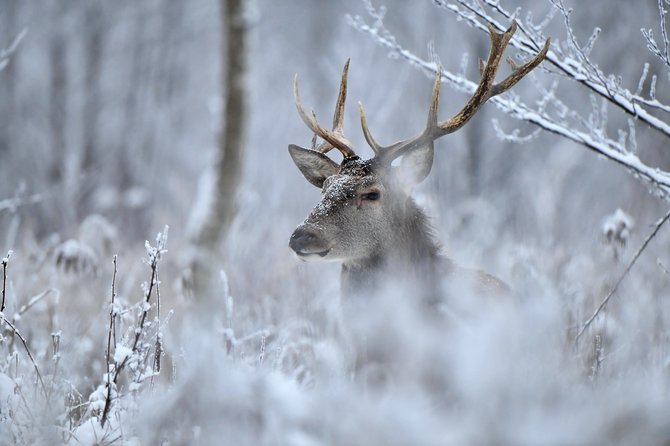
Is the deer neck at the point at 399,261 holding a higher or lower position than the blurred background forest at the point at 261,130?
lower

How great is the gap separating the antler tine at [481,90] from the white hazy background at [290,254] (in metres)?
1.06

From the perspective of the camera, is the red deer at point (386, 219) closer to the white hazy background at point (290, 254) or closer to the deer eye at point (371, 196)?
the deer eye at point (371, 196)

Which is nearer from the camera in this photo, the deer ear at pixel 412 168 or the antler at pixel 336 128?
the deer ear at pixel 412 168

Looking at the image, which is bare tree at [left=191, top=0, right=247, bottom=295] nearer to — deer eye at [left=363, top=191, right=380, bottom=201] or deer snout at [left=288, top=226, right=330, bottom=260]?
deer snout at [left=288, top=226, right=330, bottom=260]

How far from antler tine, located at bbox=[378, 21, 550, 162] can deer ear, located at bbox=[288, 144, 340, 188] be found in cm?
38

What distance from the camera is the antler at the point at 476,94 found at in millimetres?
3846

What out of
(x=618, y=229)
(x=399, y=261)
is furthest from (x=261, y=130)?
(x=399, y=261)

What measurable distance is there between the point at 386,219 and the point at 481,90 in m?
0.94

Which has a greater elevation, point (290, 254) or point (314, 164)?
point (314, 164)

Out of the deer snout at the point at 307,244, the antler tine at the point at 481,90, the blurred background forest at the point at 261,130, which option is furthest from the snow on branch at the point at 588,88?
the blurred background forest at the point at 261,130

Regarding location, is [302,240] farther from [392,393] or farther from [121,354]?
[392,393]

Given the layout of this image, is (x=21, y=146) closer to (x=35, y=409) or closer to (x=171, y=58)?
(x=171, y=58)

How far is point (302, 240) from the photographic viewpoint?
3.85 meters

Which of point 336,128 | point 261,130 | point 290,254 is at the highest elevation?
point 261,130
